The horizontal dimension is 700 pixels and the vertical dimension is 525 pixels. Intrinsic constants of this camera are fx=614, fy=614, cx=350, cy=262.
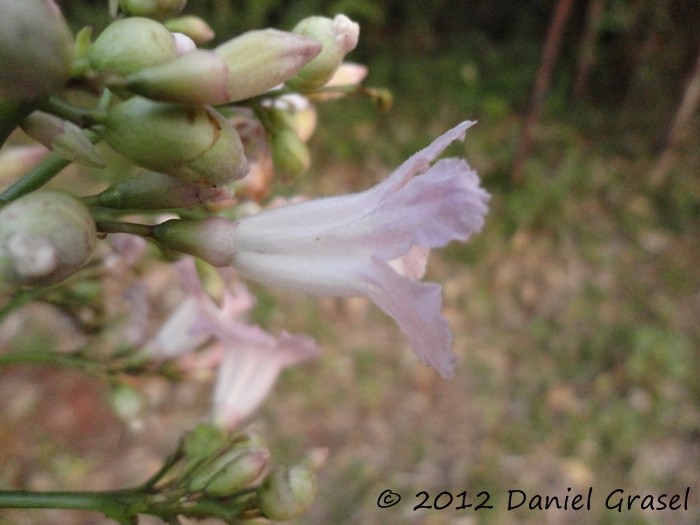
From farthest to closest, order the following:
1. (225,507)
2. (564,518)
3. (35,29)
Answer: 1. (564,518)
2. (225,507)
3. (35,29)

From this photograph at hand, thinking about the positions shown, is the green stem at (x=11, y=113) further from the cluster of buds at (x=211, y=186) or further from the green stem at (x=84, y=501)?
the green stem at (x=84, y=501)

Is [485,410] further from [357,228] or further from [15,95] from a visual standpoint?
[15,95]

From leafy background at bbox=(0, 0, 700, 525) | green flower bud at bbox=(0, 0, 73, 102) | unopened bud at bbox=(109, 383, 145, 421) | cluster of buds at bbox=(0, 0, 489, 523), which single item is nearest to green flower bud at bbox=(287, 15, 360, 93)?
cluster of buds at bbox=(0, 0, 489, 523)

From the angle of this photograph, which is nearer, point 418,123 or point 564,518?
point 564,518

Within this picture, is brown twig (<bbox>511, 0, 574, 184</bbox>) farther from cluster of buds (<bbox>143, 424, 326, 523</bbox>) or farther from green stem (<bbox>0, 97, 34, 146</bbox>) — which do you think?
green stem (<bbox>0, 97, 34, 146</bbox>)

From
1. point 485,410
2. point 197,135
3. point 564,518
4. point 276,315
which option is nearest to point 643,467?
point 564,518

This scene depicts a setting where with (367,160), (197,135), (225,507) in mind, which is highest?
(197,135)

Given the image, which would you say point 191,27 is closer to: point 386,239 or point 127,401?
point 386,239

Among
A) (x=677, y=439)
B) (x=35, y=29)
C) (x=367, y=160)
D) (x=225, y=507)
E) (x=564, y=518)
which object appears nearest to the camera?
(x=35, y=29)
